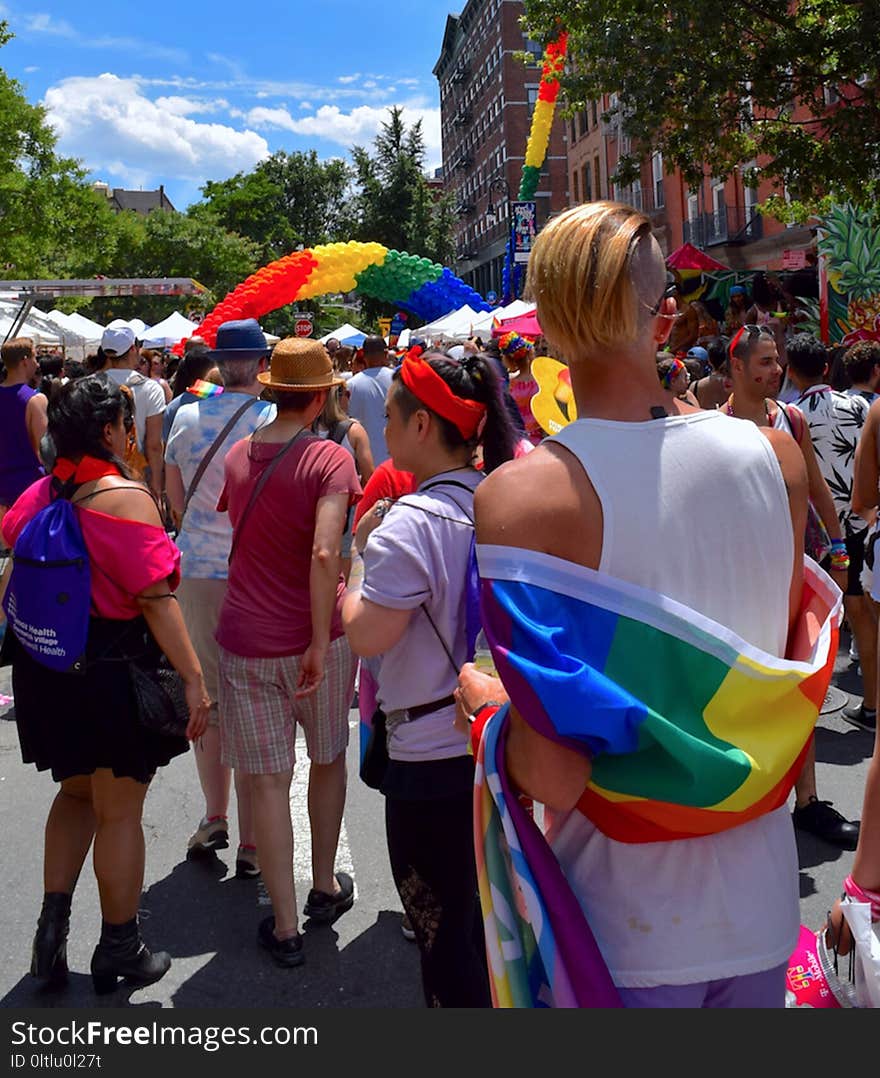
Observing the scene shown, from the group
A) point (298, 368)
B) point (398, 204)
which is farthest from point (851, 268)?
point (398, 204)

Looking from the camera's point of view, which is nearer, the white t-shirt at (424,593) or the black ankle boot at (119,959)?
the white t-shirt at (424,593)

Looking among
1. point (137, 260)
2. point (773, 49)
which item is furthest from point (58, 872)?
point (137, 260)

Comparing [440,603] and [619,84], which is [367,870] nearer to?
[440,603]

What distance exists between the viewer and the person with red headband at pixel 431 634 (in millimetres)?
2680

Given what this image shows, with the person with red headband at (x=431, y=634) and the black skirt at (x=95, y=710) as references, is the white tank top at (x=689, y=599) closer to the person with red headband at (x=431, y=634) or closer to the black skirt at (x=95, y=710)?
the person with red headband at (x=431, y=634)

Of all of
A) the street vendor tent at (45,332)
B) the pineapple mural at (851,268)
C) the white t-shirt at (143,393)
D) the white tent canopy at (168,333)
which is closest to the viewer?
the white t-shirt at (143,393)

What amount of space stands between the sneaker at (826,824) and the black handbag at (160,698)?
2.59 meters

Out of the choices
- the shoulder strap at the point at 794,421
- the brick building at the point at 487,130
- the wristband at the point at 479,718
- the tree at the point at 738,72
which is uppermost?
the brick building at the point at 487,130

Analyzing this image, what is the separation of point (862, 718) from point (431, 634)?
3878mm

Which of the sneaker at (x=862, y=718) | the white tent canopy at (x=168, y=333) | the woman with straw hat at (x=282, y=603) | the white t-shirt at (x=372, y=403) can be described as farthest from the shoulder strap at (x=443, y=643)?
the white tent canopy at (x=168, y=333)

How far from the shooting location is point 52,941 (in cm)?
351

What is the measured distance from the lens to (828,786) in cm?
505

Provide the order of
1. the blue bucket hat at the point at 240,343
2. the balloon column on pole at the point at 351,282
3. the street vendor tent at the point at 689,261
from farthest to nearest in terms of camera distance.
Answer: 1. the balloon column on pole at the point at 351,282
2. the street vendor tent at the point at 689,261
3. the blue bucket hat at the point at 240,343

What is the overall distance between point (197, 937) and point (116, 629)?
1240 millimetres
